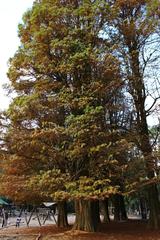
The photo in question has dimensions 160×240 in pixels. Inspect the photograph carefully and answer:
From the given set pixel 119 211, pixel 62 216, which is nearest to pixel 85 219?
pixel 62 216

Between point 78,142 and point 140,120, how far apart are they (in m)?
6.54

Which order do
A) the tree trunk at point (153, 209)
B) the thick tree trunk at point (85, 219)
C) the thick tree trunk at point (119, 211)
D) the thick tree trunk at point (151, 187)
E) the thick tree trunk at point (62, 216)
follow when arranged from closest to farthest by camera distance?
the thick tree trunk at point (85, 219) → the thick tree trunk at point (151, 187) → the tree trunk at point (153, 209) → the thick tree trunk at point (62, 216) → the thick tree trunk at point (119, 211)

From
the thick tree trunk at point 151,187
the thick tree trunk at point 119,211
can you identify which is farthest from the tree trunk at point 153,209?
the thick tree trunk at point 119,211

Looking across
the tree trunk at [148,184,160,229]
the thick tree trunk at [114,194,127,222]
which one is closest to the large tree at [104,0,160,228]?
the tree trunk at [148,184,160,229]

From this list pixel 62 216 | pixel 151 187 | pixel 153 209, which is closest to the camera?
pixel 153 209

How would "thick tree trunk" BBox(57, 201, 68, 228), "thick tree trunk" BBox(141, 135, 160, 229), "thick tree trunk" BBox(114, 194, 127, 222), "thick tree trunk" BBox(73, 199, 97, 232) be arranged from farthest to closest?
1. "thick tree trunk" BBox(114, 194, 127, 222)
2. "thick tree trunk" BBox(57, 201, 68, 228)
3. "thick tree trunk" BBox(141, 135, 160, 229)
4. "thick tree trunk" BBox(73, 199, 97, 232)

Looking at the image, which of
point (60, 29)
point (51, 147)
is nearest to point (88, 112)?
point (51, 147)

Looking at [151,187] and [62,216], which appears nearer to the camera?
[151,187]

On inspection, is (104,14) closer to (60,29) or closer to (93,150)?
(60,29)

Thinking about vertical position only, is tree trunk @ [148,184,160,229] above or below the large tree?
below

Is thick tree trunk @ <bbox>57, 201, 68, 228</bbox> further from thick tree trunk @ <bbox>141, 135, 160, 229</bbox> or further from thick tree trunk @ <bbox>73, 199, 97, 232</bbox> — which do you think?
thick tree trunk @ <bbox>141, 135, 160, 229</bbox>

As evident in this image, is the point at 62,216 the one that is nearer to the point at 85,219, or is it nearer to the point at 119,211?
the point at 85,219

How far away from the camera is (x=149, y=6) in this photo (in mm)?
19844

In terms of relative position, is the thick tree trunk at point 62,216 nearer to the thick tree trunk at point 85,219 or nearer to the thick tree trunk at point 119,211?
the thick tree trunk at point 85,219
